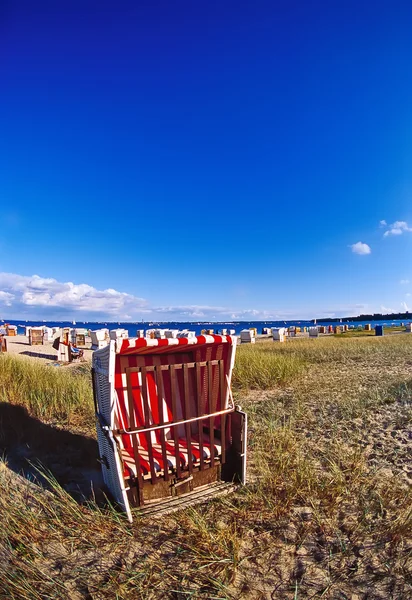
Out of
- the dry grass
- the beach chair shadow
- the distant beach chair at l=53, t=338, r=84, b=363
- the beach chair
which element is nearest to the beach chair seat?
the beach chair

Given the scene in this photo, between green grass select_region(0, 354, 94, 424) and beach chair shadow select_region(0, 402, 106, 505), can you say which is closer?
beach chair shadow select_region(0, 402, 106, 505)

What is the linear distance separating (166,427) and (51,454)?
248 cm

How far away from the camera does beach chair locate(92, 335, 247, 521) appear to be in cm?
320

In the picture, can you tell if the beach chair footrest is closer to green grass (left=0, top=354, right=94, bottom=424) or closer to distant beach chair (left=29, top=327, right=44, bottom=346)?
green grass (left=0, top=354, right=94, bottom=424)

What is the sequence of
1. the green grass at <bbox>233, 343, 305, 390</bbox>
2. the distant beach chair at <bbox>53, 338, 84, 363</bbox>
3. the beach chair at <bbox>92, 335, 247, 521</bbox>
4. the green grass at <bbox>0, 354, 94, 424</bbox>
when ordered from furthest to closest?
1. the distant beach chair at <bbox>53, 338, 84, 363</bbox>
2. the green grass at <bbox>233, 343, 305, 390</bbox>
3. the green grass at <bbox>0, 354, 94, 424</bbox>
4. the beach chair at <bbox>92, 335, 247, 521</bbox>

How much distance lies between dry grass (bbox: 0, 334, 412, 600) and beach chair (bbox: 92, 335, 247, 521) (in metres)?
0.22

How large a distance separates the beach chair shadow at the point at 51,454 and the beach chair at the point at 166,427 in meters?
0.52

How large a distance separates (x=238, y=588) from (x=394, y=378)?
26.9 feet

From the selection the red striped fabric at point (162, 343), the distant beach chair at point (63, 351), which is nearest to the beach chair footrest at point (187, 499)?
the red striped fabric at point (162, 343)

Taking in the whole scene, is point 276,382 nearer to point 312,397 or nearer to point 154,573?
point 312,397

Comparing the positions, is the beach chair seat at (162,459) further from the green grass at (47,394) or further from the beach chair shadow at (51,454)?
the green grass at (47,394)

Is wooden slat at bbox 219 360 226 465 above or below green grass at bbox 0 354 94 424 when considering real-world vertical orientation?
above

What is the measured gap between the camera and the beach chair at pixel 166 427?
320cm

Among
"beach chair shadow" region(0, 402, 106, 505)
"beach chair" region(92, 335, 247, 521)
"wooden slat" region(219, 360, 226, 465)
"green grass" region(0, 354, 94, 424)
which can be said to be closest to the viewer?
"beach chair" region(92, 335, 247, 521)
